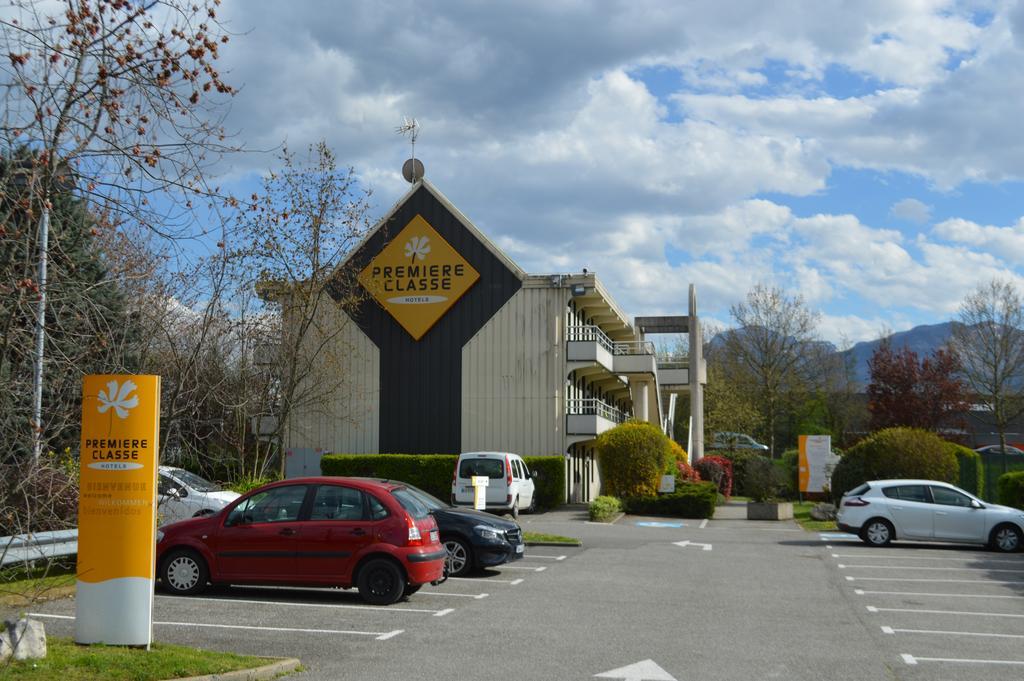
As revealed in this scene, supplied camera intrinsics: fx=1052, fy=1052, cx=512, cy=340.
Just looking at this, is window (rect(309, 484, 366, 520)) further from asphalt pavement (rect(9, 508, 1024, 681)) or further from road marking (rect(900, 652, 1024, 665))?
road marking (rect(900, 652, 1024, 665))

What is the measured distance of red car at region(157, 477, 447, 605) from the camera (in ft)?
42.8

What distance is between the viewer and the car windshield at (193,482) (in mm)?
22250

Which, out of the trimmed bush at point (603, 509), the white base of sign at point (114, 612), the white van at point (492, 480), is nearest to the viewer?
the white base of sign at point (114, 612)

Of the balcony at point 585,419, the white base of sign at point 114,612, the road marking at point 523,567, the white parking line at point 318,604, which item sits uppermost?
the balcony at point 585,419

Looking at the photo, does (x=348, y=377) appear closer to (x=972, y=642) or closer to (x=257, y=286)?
(x=257, y=286)

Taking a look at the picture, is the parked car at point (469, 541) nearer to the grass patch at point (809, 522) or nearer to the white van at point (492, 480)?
the white van at point (492, 480)

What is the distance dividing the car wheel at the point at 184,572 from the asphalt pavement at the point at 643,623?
0.30 metres

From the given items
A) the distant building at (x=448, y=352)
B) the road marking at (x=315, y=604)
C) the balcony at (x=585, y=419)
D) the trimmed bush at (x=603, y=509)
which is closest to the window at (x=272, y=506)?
the road marking at (x=315, y=604)

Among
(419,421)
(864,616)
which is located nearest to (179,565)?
(864,616)

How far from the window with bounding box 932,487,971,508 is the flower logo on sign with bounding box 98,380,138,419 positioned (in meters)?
19.0

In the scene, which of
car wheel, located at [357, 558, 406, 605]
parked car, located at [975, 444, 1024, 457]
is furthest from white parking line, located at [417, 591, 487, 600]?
parked car, located at [975, 444, 1024, 457]

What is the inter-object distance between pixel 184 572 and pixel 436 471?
23102 millimetres

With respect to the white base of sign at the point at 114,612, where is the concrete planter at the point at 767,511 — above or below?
below

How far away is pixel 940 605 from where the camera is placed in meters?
14.5
